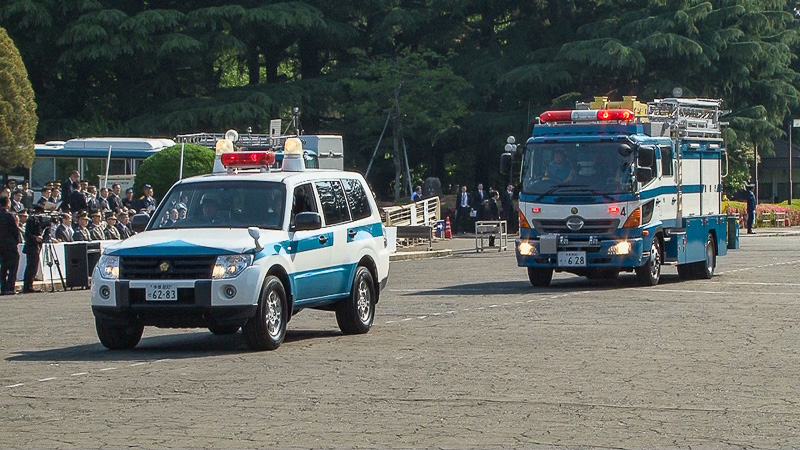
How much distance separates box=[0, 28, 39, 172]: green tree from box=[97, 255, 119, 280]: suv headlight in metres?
26.0

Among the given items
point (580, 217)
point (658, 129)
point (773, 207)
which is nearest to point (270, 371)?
point (580, 217)

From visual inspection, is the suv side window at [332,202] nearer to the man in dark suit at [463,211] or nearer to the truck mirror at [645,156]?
the truck mirror at [645,156]

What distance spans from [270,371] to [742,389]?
4.18m

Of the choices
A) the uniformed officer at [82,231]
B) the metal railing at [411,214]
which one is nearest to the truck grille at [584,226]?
the uniformed officer at [82,231]

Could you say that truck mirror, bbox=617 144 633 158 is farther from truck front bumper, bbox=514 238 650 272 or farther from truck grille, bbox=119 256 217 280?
truck grille, bbox=119 256 217 280

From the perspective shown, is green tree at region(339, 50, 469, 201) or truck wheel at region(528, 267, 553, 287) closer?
truck wheel at region(528, 267, 553, 287)

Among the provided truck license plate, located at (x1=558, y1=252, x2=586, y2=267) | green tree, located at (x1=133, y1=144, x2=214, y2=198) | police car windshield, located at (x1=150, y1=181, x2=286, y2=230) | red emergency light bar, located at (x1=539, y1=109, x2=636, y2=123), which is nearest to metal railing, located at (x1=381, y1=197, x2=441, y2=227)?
green tree, located at (x1=133, y1=144, x2=214, y2=198)

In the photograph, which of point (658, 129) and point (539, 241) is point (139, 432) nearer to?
point (539, 241)

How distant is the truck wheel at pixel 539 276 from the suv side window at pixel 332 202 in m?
8.49

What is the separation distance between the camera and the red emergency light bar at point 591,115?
23.4m

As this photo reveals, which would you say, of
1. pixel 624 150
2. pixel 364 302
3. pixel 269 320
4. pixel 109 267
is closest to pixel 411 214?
pixel 624 150

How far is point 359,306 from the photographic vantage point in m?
15.8

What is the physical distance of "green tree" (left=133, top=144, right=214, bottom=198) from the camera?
120 ft

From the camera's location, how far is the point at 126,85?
5856cm
